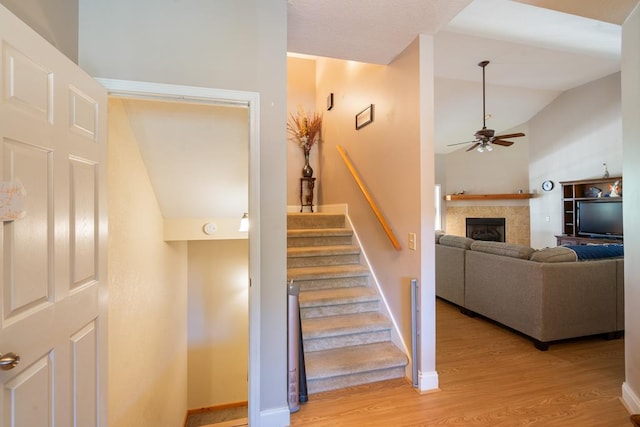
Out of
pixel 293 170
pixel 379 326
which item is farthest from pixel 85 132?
pixel 293 170

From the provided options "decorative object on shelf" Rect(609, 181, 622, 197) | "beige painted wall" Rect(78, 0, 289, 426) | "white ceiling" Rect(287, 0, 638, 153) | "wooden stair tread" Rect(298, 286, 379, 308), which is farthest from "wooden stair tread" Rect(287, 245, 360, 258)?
"decorative object on shelf" Rect(609, 181, 622, 197)

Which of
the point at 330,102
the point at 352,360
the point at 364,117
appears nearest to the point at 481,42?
the point at 364,117

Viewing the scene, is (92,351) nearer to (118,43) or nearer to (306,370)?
(306,370)

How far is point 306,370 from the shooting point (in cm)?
217

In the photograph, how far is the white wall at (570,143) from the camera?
17.2 feet

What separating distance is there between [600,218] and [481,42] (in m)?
4.39

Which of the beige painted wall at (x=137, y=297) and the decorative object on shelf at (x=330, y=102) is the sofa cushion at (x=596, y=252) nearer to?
the decorative object on shelf at (x=330, y=102)

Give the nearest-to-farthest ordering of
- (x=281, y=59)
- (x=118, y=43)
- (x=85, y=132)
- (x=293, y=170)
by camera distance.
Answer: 1. (x=85, y=132)
2. (x=118, y=43)
3. (x=281, y=59)
4. (x=293, y=170)

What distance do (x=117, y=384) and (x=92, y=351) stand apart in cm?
70

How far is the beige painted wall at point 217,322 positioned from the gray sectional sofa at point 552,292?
2958 millimetres

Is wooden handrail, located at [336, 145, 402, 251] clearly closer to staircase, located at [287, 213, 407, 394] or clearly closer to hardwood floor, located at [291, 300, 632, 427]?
staircase, located at [287, 213, 407, 394]

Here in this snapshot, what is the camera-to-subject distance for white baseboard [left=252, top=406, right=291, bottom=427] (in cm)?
178

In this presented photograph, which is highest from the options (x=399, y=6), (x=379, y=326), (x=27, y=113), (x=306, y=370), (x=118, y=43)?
(x=399, y=6)

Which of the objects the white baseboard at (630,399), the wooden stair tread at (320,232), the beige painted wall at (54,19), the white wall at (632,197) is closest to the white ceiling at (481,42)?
the white wall at (632,197)
